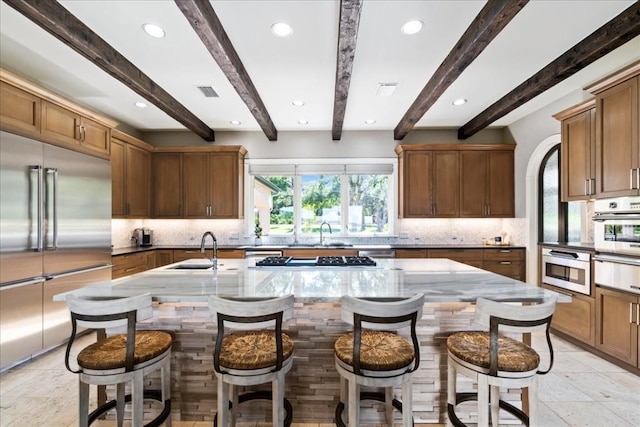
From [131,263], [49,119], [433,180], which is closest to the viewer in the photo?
[49,119]

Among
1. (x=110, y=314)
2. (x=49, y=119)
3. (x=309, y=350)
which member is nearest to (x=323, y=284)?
(x=309, y=350)

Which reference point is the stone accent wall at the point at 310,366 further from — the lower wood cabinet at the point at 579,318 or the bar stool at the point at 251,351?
the lower wood cabinet at the point at 579,318

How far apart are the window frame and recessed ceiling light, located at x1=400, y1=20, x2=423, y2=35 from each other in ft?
9.58

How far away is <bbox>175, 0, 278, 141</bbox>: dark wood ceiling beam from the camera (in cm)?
211

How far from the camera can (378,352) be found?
5.55 ft

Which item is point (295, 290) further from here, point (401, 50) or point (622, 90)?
point (622, 90)

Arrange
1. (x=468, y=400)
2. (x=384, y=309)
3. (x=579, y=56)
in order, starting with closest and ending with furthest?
(x=384, y=309)
(x=468, y=400)
(x=579, y=56)

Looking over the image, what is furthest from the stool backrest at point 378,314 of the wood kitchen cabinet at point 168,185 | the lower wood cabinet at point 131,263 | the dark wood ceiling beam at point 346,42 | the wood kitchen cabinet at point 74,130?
the wood kitchen cabinet at point 168,185

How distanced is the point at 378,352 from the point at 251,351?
0.68m

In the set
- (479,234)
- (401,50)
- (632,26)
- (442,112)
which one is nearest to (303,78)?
(401,50)

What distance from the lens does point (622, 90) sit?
2867mm

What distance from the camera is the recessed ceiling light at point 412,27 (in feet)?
8.05

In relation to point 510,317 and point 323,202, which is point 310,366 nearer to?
point 510,317

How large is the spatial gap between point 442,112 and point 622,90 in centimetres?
197
